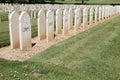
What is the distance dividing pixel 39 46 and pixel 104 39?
2.76 metres

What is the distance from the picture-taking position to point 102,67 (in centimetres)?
643

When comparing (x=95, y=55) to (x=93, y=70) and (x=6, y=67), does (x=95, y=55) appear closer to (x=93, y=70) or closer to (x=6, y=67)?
(x=93, y=70)

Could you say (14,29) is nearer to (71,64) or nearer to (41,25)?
(41,25)

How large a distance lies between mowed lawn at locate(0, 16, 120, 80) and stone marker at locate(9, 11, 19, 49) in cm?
129

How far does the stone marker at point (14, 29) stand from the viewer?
8439 millimetres

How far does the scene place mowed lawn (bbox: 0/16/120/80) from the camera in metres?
5.61

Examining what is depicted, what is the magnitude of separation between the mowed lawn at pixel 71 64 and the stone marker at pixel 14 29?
50.7 inches

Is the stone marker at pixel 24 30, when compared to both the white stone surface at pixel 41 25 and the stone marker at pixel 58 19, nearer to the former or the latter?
the white stone surface at pixel 41 25

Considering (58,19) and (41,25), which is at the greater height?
(58,19)

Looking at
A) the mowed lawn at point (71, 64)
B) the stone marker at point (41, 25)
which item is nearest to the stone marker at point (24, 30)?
the mowed lawn at point (71, 64)

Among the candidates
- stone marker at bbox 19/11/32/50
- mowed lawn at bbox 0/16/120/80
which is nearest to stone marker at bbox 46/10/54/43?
mowed lawn at bbox 0/16/120/80

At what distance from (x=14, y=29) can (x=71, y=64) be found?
2.91 metres

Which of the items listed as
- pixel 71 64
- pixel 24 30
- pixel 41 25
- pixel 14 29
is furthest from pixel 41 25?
pixel 71 64

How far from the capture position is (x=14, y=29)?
8578 millimetres
